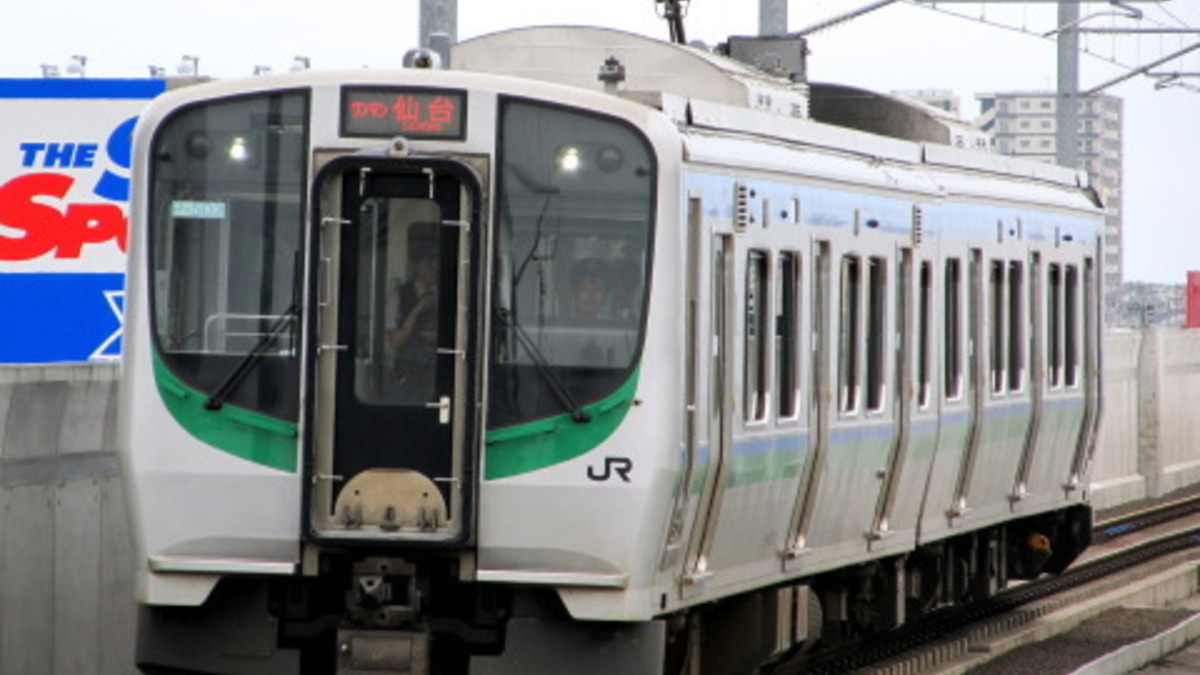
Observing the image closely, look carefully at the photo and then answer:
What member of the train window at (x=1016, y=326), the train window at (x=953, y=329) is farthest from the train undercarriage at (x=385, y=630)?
the train window at (x=1016, y=326)

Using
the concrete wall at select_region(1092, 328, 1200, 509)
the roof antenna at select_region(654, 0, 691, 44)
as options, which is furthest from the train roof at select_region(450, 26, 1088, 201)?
the concrete wall at select_region(1092, 328, 1200, 509)

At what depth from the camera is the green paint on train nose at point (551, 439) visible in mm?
11742

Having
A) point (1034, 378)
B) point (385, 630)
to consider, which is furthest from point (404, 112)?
point (1034, 378)

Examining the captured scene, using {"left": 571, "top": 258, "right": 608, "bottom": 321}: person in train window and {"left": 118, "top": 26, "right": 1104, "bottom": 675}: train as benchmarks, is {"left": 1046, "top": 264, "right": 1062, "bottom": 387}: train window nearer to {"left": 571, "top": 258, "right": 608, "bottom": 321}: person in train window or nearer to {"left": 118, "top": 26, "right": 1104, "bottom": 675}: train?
{"left": 118, "top": 26, "right": 1104, "bottom": 675}: train

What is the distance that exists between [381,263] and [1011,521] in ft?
34.0

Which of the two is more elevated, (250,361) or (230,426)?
(250,361)

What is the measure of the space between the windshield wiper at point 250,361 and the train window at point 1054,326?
9.25 metres

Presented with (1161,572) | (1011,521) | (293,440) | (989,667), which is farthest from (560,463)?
(1161,572)

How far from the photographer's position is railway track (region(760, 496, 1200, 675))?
1733 centimetres

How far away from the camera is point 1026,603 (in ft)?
72.9

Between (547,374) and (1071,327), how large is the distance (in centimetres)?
965

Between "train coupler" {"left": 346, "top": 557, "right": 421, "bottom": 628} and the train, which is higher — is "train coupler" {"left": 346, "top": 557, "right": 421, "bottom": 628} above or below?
below

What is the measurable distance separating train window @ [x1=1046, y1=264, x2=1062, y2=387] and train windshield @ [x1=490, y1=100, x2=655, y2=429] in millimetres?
8654

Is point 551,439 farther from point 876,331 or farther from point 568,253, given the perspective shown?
point 876,331
